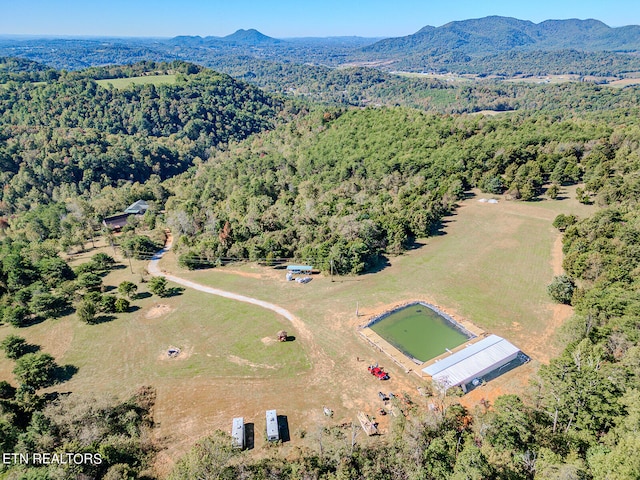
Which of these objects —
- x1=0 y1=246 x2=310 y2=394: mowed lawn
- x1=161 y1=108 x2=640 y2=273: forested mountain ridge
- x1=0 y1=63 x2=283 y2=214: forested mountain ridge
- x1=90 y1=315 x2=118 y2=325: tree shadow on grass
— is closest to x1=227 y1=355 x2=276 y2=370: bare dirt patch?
x1=0 y1=246 x2=310 y2=394: mowed lawn

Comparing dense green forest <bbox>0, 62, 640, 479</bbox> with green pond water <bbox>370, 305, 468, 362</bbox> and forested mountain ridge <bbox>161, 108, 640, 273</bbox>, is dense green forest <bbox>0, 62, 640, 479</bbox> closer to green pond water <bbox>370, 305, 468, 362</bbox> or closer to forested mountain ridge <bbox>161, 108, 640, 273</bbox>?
forested mountain ridge <bbox>161, 108, 640, 273</bbox>

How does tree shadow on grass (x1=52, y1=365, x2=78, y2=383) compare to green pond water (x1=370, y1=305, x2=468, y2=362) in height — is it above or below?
below

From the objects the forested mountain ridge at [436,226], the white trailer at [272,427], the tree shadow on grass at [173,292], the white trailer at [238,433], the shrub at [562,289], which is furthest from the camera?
the tree shadow on grass at [173,292]

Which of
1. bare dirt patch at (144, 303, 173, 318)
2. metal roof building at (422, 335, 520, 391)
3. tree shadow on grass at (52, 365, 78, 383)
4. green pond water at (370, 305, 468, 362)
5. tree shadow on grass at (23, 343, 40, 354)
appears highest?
metal roof building at (422, 335, 520, 391)

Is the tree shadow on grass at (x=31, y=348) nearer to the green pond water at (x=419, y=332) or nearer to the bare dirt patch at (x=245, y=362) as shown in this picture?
the bare dirt patch at (x=245, y=362)

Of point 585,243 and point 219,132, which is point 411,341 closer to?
point 585,243

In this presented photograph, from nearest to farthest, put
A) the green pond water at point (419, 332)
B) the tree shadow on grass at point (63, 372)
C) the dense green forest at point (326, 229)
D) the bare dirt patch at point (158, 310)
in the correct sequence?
1. the dense green forest at point (326, 229)
2. the tree shadow on grass at point (63, 372)
3. the green pond water at point (419, 332)
4. the bare dirt patch at point (158, 310)

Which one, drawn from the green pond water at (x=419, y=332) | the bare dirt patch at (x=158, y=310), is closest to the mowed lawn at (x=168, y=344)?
the bare dirt patch at (x=158, y=310)
